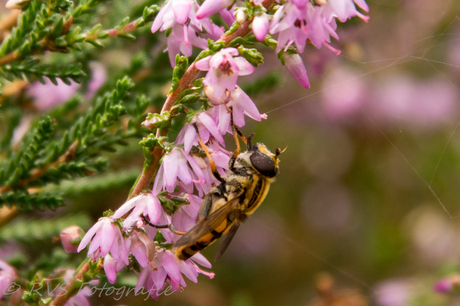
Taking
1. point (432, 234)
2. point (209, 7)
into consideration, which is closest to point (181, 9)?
point (209, 7)

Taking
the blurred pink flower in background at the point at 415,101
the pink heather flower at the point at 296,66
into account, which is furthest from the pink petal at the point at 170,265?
the blurred pink flower in background at the point at 415,101

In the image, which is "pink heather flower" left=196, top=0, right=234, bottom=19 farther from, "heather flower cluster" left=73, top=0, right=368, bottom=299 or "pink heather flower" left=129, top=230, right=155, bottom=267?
"pink heather flower" left=129, top=230, right=155, bottom=267

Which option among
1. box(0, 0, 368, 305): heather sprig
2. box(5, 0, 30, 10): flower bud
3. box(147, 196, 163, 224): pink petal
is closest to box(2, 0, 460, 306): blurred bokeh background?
box(0, 0, 368, 305): heather sprig

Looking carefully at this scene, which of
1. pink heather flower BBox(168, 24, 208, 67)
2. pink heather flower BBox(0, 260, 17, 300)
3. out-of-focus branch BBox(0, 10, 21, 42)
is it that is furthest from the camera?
out-of-focus branch BBox(0, 10, 21, 42)

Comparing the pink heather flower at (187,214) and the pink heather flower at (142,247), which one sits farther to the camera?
the pink heather flower at (187,214)

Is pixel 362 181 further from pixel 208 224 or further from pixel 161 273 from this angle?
pixel 161 273

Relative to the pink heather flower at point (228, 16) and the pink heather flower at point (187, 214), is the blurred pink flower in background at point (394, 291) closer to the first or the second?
the pink heather flower at point (187, 214)
